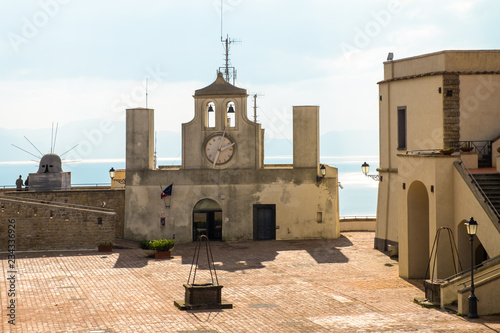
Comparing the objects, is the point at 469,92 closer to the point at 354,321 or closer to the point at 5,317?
the point at 354,321

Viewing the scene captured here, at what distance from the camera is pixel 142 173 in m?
38.4

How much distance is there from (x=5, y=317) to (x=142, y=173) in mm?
18447

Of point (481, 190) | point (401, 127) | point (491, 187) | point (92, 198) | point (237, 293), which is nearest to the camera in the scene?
point (481, 190)

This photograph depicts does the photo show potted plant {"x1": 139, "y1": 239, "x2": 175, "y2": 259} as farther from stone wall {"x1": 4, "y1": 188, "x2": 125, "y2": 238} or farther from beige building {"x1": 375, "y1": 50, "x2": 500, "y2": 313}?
beige building {"x1": 375, "y1": 50, "x2": 500, "y2": 313}

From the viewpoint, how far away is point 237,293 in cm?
2447

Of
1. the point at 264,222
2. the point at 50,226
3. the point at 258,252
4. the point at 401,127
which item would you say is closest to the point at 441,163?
the point at 401,127

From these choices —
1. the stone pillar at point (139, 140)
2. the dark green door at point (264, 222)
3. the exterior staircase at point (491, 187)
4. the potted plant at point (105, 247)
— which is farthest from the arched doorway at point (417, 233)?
the stone pillar at point (139, 140)

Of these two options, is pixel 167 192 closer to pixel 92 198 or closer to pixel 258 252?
pixel 92 198

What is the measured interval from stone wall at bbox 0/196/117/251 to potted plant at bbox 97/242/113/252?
310mm

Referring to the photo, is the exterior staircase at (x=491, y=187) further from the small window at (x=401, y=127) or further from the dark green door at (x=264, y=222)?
the dark green door at (x=264, y=222)

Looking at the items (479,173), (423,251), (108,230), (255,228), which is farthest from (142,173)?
(479,173)

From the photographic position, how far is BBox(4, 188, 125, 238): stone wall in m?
39.2

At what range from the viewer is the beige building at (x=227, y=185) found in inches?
1501

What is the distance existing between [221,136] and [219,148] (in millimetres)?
677
